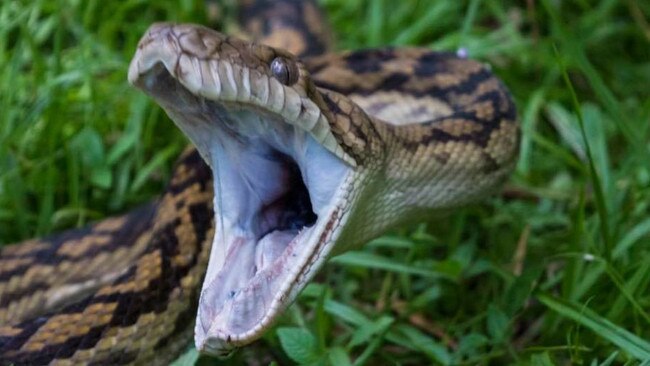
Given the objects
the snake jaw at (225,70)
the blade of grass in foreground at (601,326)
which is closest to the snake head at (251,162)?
the snake jaw at (225,70)

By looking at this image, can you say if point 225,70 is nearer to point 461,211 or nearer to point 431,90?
point 431,90

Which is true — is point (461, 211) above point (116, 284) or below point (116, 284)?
below

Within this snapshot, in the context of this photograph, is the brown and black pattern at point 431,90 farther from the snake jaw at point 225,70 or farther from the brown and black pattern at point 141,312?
the brown and black pattern at point 141,312

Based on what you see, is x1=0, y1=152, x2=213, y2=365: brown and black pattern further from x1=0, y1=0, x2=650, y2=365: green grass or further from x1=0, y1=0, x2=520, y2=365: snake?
x1=0, y1=0, x2=650, y2=365: green grass

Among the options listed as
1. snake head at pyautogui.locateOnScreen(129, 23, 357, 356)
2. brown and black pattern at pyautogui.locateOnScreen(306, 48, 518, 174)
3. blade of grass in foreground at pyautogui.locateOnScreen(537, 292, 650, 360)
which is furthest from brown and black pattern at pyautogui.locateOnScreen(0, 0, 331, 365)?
blade of grass in foreground at pyautogui.locateOnScreen(537, 292, 650, 360)

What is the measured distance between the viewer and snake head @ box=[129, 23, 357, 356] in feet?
8.39

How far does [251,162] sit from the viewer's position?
9.59ft

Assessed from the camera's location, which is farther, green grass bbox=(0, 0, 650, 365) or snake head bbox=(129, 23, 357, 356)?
green grass bbox=(0, 0, 650, 365)

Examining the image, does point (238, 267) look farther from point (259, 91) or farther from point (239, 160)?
point (259, 91)

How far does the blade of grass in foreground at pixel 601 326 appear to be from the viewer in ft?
10.3

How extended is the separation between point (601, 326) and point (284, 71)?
1.25m

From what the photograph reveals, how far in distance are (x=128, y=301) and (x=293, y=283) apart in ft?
2.50

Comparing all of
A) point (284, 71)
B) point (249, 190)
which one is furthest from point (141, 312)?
point (284, 71)

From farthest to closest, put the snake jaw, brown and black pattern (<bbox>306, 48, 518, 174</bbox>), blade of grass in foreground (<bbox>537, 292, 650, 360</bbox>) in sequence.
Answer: brown and black pattern (<bbox>306, 48, 518, 174</bbox>), blade of grass in foreground (<bbox>537, 292, 650, 360</bbox>), the snake jaw
